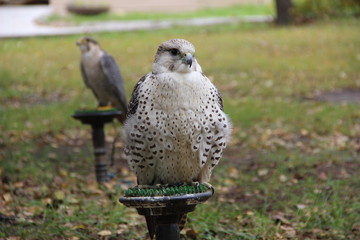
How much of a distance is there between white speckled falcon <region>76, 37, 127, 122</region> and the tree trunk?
1329 cm

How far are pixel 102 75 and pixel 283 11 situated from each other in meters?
13.6

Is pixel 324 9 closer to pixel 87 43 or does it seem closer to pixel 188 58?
pixel 87 43

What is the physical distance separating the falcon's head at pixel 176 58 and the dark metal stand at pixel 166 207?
0.72 meters

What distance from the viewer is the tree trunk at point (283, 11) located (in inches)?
824

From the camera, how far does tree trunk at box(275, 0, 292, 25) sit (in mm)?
20938

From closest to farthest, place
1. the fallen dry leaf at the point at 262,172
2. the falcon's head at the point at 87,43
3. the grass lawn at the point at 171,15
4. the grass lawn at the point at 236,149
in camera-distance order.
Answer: the grass lawn at the point at 236,149, the fallen dry leaf at the point at 262,172, the falcon's head at the point at 87,43, the grass lawn at the point at 171,15

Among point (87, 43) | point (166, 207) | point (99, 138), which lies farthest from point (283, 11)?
point (166, 207)

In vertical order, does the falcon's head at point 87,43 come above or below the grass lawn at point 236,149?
above

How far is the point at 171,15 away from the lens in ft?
93.0

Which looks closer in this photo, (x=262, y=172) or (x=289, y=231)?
(x=289, y=231)

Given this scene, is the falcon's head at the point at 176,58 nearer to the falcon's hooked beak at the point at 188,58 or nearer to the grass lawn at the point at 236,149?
the falcon's hooked beak at the point at 188,58

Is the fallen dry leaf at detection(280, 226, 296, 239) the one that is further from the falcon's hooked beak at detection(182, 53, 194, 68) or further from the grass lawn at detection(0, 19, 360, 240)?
the falcon's hooked beak at detection(182, 53, 194, 68)

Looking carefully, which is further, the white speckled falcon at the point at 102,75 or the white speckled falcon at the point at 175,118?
the white speckled falcon at the point at 102,75

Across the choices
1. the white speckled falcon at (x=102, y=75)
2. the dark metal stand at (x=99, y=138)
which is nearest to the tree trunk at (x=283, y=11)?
the white speckled falcon at (x=102, y=75)
